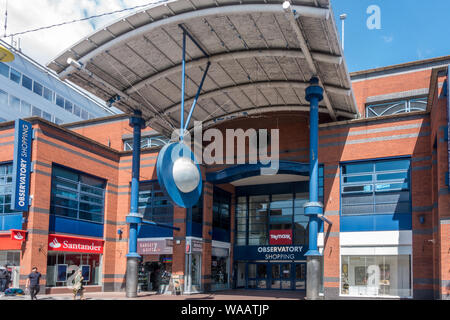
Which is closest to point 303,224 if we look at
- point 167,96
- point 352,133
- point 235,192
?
point 235,192

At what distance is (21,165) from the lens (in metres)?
23.5

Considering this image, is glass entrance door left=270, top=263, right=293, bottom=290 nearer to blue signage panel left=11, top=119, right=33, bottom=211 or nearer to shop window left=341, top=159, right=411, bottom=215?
shop window left=341, top=159, right=411, bottom=215

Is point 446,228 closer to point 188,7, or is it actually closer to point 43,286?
point 188,7

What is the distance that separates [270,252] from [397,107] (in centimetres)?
1220

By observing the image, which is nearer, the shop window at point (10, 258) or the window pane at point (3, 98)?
the shop window at point (10, 258)

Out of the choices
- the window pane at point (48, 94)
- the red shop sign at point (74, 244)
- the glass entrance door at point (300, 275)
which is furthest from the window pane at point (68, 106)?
the glass entrance door at point (300, 275)

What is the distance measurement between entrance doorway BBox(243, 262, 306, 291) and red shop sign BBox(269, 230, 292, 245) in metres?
1.44

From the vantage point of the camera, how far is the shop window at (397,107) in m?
27.0

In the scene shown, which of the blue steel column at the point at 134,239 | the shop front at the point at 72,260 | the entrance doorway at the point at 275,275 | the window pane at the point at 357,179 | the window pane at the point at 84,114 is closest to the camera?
the window pane at the point at 357,179

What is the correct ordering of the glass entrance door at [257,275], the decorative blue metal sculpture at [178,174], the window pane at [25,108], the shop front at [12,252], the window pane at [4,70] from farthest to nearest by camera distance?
the window pane at [25,108], the window pane at [4,70], the glass entrance door at [257,275], the shop front at [12,252], the decorative blue metal sculpture at [178,174]

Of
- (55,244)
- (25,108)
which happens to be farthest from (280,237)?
(25,108)

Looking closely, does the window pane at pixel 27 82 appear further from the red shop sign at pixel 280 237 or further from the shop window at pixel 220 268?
the red shop sign at pixel 280 237

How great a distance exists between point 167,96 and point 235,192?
9.51 m

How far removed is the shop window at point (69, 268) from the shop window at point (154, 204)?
4.12 metres
